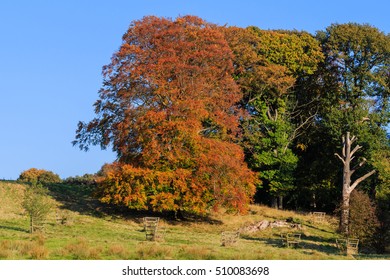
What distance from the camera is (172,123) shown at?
49250 mm

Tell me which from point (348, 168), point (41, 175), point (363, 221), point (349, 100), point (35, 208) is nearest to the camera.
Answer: point (35, 208)

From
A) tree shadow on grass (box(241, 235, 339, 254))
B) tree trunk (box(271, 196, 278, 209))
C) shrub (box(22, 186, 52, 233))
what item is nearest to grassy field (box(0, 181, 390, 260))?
tree shadow on grass (box(241, 235, 339, 254))

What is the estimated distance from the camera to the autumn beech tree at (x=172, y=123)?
49156mm

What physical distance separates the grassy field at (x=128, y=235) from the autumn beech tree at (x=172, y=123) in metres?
2.11

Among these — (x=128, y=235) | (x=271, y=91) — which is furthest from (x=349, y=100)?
(x=128, y=235)

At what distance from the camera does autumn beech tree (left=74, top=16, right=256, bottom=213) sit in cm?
4916

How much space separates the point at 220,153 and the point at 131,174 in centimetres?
707

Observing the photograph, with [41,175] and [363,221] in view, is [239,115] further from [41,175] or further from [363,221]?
[41,175]

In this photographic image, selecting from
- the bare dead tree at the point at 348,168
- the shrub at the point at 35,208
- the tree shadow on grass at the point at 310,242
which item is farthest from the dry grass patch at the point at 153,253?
the bare dead tree at the point at 348,168

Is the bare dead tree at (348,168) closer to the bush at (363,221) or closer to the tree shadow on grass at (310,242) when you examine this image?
the tree shadow on grass at (310,242)

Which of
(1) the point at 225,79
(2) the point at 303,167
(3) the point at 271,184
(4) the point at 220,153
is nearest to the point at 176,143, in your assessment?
(4) the point at 220,153

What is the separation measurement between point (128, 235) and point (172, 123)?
37.0 feet

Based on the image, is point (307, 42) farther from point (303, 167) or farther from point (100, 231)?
point (100, 231)

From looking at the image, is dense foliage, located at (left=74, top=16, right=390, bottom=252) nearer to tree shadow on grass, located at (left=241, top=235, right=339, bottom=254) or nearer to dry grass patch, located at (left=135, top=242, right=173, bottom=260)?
tree shadow on grass, located at (left=241, top=235, right=339, bottom=254)
